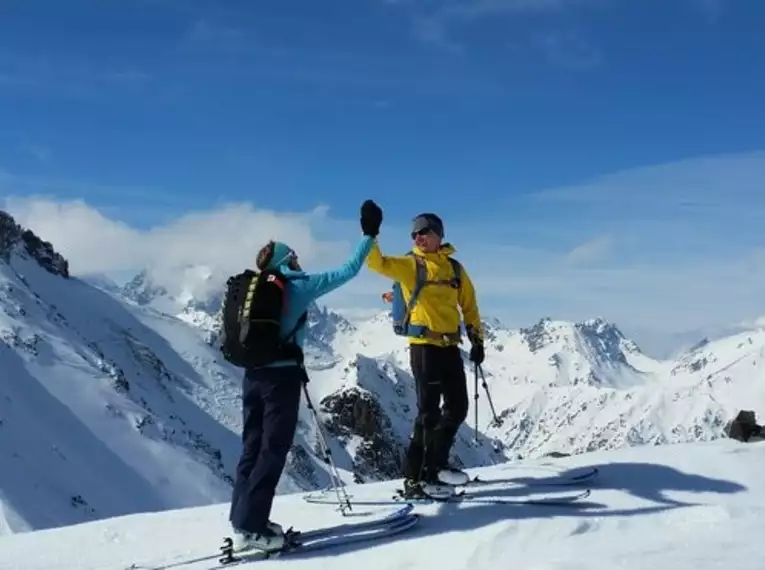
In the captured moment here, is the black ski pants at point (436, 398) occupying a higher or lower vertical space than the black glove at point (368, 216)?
lower

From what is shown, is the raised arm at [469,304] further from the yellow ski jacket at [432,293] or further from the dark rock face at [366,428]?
the dark rock face at [366,428]

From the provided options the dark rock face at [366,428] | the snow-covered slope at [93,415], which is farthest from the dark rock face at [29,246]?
the dark rock face at [366,428]

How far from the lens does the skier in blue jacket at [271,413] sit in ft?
25.0

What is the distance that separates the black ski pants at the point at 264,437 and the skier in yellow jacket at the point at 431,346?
5.92 feet

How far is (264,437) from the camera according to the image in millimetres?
7746

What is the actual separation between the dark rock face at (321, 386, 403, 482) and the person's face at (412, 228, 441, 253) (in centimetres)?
8615

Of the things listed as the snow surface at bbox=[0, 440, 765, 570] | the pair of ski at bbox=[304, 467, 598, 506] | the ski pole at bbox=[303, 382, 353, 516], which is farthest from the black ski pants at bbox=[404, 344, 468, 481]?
the ski pole at bbox=[303, 382, 353, 516]

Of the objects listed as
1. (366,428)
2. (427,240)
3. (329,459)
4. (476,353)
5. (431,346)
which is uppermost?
(427,240)

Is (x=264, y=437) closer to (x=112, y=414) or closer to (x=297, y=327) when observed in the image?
(x=297, y=327)

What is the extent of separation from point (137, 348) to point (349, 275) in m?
66.4

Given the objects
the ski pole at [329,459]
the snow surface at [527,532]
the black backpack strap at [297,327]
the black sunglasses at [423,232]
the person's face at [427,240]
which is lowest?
the snow surface at [527,532]

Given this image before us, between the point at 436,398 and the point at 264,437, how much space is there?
7.42 ft

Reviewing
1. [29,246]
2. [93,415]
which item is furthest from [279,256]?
[29,246]

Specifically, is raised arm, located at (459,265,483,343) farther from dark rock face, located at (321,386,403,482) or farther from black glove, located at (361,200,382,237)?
dark rock face, located at (321,386,403,482)
